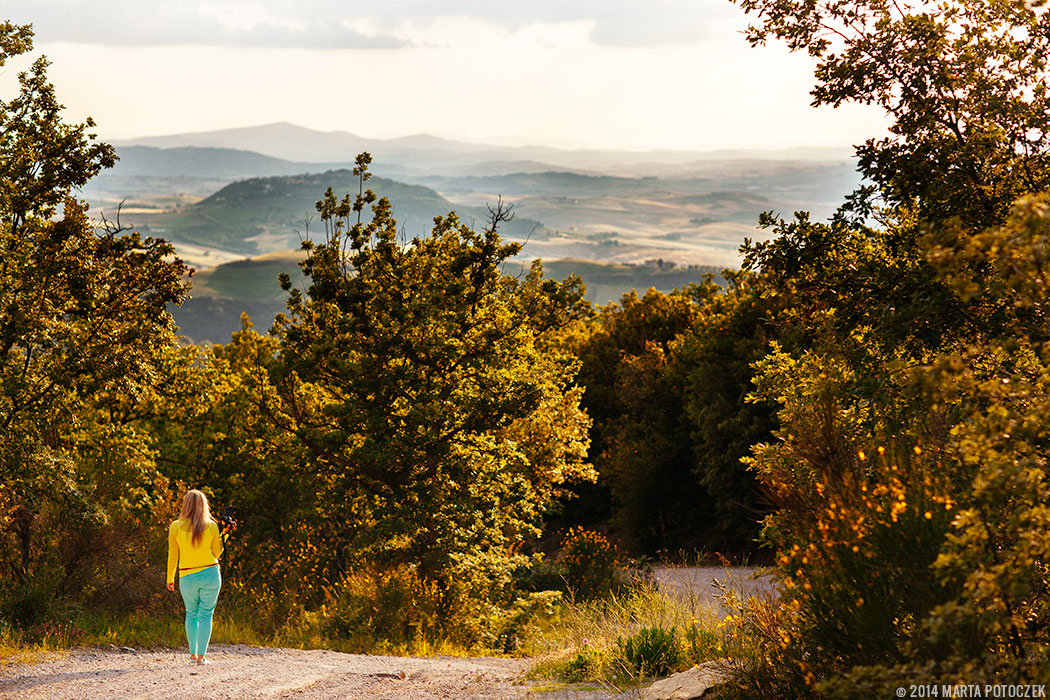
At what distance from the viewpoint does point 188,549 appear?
9031mm

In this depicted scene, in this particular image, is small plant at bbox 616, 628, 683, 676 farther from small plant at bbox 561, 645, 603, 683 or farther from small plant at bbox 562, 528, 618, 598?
small plant at bbox 562, 528, 618, 598

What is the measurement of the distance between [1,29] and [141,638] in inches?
374

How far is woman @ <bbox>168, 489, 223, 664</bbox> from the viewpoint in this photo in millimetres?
9031

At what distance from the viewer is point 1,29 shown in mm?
13359

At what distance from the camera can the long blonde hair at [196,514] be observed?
9.04 m

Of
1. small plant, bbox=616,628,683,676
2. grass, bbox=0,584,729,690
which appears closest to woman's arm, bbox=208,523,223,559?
grass, bbox=0,584,729,690

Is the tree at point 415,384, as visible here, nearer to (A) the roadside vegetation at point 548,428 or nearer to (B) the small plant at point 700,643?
(A) the roadside vegetation at point 548,428

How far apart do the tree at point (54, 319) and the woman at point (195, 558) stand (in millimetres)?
3666

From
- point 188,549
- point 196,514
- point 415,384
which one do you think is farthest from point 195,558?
point 415,384

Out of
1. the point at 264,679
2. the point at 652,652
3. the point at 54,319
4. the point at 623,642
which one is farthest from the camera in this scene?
the point at 54,319

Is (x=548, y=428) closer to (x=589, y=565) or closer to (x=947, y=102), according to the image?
(x=589, y=565)

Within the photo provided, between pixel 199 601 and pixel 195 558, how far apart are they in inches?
20.5

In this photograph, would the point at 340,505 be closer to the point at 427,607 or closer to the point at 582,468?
the point at 427,607

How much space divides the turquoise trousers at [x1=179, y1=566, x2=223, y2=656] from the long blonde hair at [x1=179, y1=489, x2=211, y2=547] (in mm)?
365
